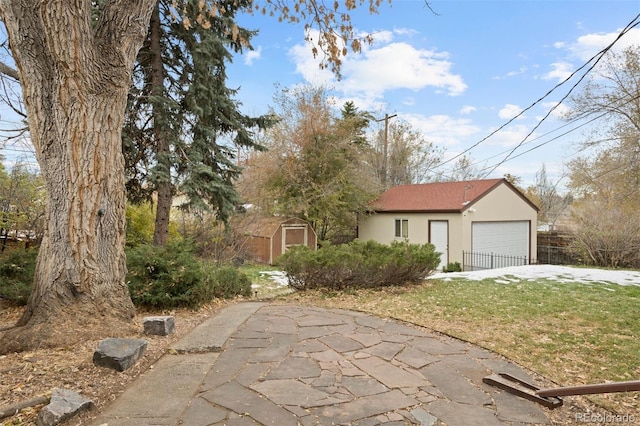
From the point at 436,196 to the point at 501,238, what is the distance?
3261 mm

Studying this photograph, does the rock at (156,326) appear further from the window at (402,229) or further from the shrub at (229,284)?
the window at (402,229)

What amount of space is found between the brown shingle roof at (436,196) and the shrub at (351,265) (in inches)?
324

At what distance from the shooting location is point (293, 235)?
1620 cm

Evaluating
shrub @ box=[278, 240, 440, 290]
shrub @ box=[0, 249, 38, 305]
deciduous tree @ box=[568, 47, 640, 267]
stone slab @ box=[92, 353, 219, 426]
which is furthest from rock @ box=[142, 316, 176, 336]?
deciduous tree @ box=[568, 47, 640, 267]

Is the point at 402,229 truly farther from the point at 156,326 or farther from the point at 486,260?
the point at 156,326

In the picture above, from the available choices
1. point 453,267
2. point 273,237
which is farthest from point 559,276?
point 273,237

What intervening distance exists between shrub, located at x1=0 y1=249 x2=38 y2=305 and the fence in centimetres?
1340


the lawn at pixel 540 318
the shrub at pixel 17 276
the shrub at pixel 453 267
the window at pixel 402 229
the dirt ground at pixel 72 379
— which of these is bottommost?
the shrub at pixel 453 267

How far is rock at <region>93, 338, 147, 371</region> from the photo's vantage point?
2.88 meters

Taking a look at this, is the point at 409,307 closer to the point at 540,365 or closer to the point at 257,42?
the point at 540,365

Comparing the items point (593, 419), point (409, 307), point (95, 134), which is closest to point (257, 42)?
point (95, 134)

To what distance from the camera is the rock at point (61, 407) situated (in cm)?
209

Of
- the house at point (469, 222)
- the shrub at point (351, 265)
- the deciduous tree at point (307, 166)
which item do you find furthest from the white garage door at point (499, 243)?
the shrub at point (351, 265)

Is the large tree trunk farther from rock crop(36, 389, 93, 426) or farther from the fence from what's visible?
the fence
